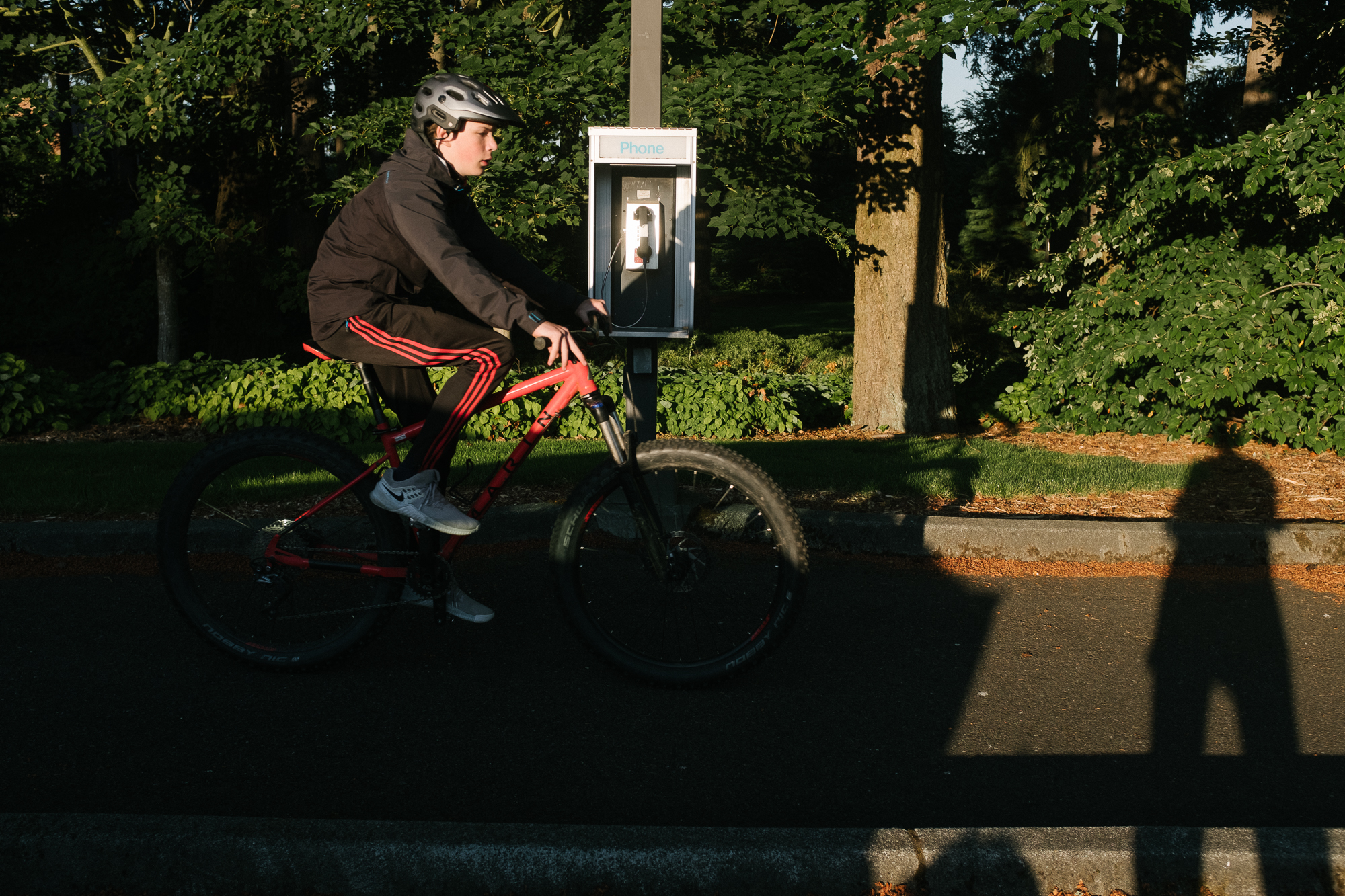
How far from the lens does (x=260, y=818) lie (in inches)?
96.7

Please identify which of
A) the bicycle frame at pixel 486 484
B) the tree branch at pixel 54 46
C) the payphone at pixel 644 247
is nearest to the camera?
the bicycle frame at pixel 486 484

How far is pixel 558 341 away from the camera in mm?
3350

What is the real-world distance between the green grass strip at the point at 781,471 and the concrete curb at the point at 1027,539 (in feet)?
1.97

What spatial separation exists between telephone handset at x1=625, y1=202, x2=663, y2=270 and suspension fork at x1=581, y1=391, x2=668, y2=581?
222 centimetres

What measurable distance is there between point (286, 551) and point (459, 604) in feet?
2.15

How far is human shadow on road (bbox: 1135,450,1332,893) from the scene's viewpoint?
7.80ft

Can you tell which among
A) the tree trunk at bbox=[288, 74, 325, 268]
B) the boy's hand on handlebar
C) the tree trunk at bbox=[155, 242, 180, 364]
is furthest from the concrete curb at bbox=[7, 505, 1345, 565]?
the tree trunk at bbox=[155, 242, 180, 364]

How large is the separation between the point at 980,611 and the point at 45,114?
9534mm

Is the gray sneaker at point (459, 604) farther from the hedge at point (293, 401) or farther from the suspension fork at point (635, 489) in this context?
the hedge at point (293, 401)

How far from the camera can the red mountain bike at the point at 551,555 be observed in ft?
11.7

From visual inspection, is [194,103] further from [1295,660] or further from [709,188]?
[1295,660]

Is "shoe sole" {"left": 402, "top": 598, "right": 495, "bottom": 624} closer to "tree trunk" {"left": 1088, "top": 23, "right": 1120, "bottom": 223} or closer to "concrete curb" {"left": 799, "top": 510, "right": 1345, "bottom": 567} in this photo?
"concrete curb" {"left": 799, "top": 510, "right": 1345, "bottom": 567}

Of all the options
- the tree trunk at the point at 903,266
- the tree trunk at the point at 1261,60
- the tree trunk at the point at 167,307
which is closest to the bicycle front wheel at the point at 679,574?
the tree trunk at the point at 903,266

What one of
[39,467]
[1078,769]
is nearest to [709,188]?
[39,467]
